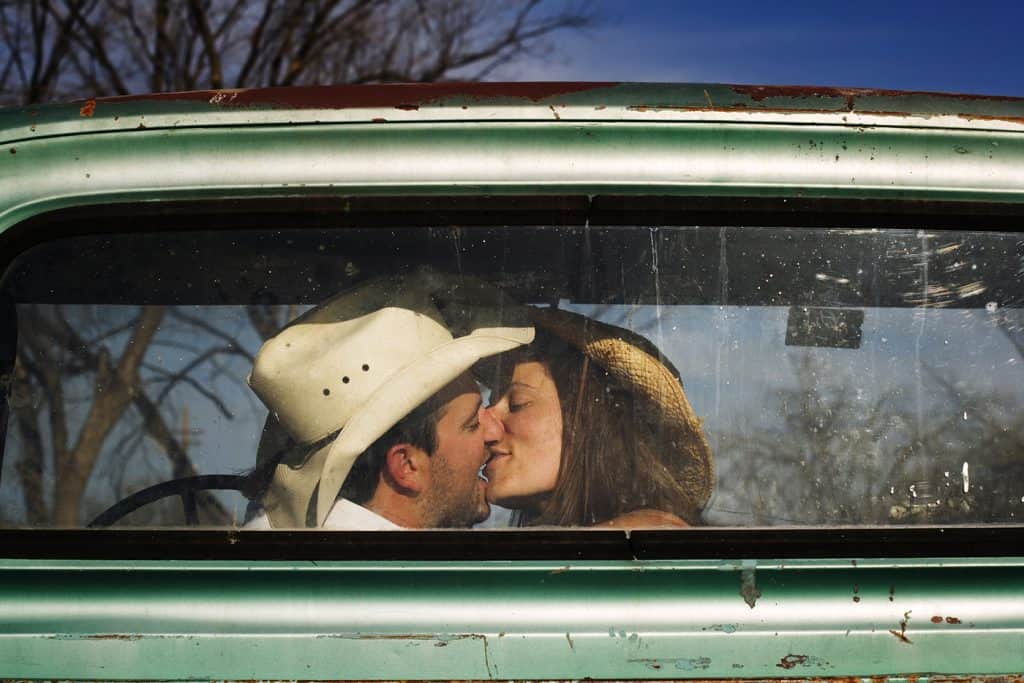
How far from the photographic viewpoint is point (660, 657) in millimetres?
1827

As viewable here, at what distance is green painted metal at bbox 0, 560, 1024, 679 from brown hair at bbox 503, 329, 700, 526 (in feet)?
0.35

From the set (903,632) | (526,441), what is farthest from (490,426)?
(903,632)

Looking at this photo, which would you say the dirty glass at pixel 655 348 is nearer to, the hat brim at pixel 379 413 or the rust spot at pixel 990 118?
the hat brim at pixel 379 413

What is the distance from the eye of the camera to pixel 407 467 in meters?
1.93

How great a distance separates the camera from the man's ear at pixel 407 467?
192cm

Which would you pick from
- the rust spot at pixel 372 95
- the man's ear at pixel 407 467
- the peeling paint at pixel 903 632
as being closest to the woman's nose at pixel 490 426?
the man's ear at pixel 407 467

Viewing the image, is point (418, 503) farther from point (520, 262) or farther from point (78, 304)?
point (78, 304)

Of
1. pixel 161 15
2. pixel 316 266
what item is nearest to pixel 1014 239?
pixel 316 266

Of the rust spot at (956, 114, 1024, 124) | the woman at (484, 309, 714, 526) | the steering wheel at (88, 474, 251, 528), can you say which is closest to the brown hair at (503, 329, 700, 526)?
the woman at (484, 309, 714, 526)

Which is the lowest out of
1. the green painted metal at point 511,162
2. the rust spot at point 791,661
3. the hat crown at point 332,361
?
the rust spot at point 791,661

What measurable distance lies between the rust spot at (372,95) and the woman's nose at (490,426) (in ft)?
1.83

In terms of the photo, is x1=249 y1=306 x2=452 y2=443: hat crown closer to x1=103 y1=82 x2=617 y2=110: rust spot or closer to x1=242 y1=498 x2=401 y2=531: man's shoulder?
x1=242 y1=498 x2=401 y2=531: man's shoulder

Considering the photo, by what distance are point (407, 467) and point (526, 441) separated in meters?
0.21

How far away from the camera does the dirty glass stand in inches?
75.2
